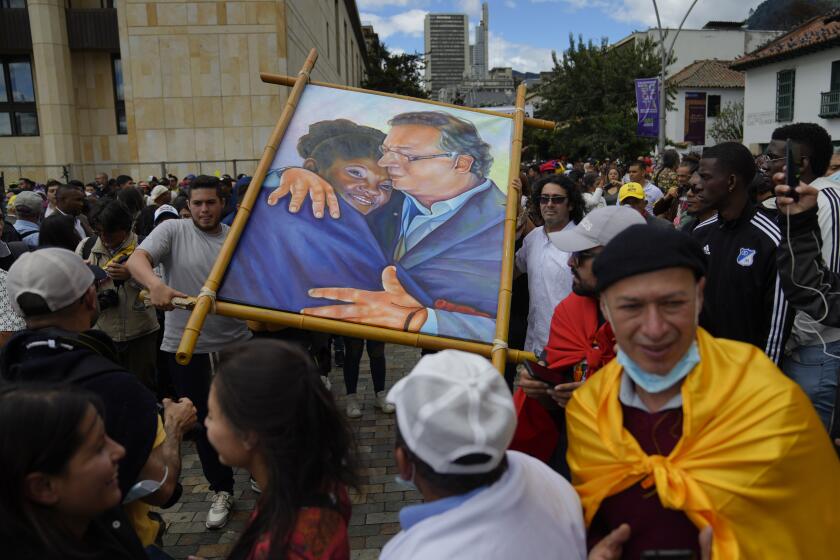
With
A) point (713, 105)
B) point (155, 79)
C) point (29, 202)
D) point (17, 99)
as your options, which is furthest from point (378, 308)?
point (713, 105)

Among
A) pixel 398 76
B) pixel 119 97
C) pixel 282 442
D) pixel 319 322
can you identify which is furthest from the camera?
pixel 398 76

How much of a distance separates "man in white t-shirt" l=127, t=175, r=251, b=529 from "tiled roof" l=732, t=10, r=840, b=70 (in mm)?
28168

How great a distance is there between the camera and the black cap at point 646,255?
5.22 feet

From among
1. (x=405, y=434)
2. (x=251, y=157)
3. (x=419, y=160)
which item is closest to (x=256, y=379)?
(x=405, y=434)

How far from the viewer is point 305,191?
3.40 meters

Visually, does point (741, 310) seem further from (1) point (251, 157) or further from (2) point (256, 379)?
(1) point (251, 157)

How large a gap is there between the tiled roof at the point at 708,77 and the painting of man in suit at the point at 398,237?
1654 inches

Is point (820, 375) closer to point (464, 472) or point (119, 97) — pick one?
point (464, 472)

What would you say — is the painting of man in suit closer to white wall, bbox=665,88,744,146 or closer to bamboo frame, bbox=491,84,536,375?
bamboo frame, bbox=491,84,536,375

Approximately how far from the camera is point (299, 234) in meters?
3.21

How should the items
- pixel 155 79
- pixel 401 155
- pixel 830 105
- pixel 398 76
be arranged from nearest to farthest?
1. pixel 401 155
2. pixel 155 79
3. pixel 830 105
4. pixel 398 76

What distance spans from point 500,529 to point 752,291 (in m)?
2.15

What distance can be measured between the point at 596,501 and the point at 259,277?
77.0 inches

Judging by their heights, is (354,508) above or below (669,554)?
below
